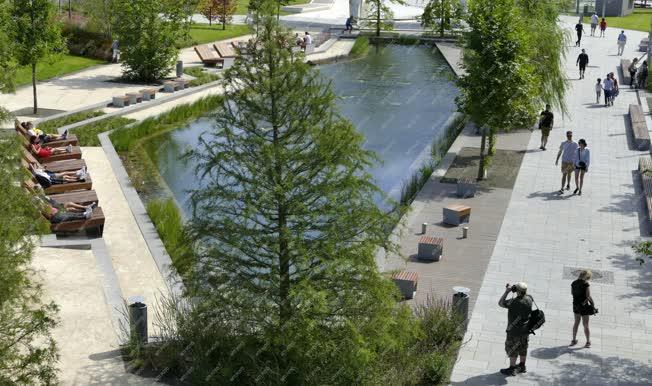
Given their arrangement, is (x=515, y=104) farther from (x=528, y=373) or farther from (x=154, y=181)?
(x=528, y=373)

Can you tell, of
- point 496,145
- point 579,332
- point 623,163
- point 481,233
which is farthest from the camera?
point 496,145

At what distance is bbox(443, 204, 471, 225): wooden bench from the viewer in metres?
19.5

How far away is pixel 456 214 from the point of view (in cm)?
1947

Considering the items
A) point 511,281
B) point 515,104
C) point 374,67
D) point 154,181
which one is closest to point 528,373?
point 511,281

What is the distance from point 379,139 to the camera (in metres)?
28.2

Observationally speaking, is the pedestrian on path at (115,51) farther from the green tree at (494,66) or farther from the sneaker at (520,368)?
the sneaker at (520,368)

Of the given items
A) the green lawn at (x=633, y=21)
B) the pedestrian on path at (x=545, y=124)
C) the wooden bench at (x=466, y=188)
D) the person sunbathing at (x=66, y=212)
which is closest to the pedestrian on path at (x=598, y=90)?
the pedestrian on path at (x=545, y=124)

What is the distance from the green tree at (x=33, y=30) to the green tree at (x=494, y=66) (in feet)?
42.4

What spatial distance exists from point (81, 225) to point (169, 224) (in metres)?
1.78

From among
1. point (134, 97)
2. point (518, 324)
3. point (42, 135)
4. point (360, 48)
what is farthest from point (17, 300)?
point (360, 48)

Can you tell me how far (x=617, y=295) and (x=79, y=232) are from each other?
966 cm

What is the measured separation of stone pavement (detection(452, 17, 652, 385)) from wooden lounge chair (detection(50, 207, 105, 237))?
23.2 feet

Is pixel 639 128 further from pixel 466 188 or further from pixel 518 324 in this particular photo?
pixel 518 324

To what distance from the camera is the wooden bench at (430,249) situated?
57.1ft
